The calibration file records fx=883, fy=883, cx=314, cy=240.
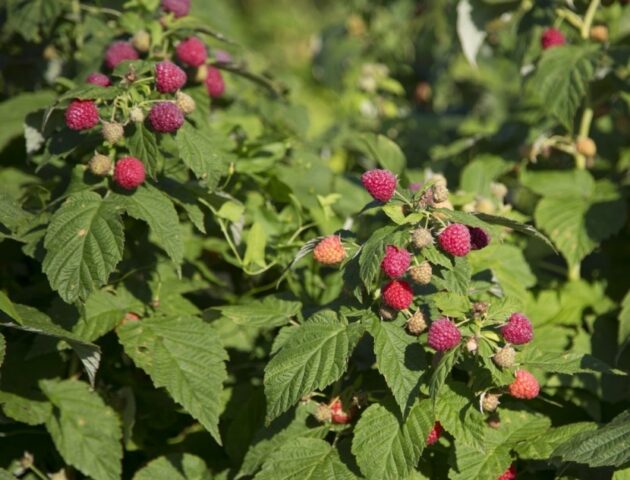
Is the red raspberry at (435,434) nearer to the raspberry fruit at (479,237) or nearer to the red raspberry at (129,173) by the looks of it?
the raspberry fruit at (479,237)

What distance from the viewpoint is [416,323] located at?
1732mm

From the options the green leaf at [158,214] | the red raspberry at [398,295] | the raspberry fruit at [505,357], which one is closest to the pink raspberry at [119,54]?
the green leaf at [158,214]

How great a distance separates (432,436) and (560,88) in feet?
3.51

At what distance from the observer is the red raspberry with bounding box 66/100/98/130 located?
1.85 metres

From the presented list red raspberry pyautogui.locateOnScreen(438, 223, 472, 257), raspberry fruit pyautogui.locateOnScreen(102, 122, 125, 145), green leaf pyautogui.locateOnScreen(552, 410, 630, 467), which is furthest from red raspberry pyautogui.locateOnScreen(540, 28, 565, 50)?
raspberry fruit pyautogui.locateOnScreen(102, 122, 125, 145)

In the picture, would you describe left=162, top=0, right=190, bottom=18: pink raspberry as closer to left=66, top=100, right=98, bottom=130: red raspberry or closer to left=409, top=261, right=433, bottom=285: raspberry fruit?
left=66, top=100, right=98, bottom=130: red raspberry

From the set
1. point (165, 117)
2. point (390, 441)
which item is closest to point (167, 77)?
point (165, 117)

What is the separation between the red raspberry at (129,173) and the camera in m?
1.84

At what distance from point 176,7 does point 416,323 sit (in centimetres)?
108

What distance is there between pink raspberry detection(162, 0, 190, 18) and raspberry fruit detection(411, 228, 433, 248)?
3.28 feet

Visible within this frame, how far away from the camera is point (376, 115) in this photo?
363cm

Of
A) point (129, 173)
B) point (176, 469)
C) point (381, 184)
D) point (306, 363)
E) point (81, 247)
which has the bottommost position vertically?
point (176, 469)

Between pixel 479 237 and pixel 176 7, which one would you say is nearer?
pixel 479 237

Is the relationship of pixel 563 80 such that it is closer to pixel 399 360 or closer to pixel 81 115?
A: pixel 399 360
